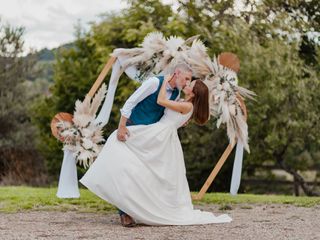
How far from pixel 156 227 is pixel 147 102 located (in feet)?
4.59

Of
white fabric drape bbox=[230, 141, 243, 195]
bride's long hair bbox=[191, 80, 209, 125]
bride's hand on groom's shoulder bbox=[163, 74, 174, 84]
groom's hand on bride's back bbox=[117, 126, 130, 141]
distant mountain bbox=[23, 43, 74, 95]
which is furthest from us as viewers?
distant mountain bbox=[23, 43, 74, 95]

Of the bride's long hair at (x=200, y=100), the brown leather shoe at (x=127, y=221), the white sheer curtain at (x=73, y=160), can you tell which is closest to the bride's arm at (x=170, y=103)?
the bride's long hair at (x=200, y=100)

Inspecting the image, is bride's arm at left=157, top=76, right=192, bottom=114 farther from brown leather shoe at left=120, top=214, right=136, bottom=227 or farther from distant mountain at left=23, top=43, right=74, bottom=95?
distant mountain at left=23, top=43, right=74, bottom=95

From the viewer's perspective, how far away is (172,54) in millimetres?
8344

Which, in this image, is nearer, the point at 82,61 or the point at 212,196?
the point at 212,196

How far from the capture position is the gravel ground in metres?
7.04

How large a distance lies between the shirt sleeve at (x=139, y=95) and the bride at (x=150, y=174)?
110mm

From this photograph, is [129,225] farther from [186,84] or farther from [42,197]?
[42,197]

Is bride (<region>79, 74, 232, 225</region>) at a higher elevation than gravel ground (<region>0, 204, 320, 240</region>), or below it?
higher

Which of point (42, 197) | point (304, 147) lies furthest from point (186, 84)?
point (304, 147)

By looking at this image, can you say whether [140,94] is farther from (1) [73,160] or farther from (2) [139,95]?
(1) [73,160]

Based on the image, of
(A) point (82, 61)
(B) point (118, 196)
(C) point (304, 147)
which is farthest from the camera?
(A) point (82, 61)

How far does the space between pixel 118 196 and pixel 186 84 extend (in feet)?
4.87

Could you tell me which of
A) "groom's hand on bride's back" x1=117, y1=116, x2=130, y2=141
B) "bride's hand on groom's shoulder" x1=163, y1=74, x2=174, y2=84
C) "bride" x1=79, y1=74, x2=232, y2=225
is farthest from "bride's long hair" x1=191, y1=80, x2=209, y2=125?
"groom's hand on bride's back" x1=117, y1=116, x2=130, y2=141
